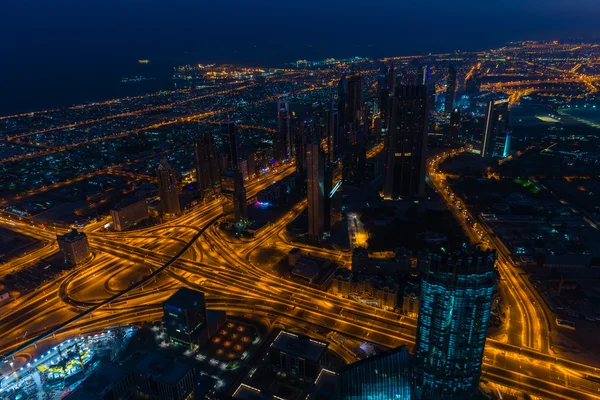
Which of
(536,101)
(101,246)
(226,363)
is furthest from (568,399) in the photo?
(536,101)

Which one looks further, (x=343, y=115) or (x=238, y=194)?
(x=343, y=115)

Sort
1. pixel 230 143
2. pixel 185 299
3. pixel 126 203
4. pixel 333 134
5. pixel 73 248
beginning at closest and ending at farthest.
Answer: pixel 185 299 < pixel 73 248 < pixel 126 203 < pixel 230 143 < pixel 333 134

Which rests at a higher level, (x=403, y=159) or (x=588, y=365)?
(x=403, y=159)

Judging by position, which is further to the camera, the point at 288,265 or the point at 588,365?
the point at 288,265

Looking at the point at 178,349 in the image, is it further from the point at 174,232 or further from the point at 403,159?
the point at 403,159

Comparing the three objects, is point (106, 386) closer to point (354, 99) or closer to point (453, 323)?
point (453, 323)

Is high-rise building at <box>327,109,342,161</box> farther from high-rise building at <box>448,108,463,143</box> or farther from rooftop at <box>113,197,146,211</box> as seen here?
rooftop at <box>113,197,146,211</box>

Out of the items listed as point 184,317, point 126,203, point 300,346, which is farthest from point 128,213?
point 300,346
